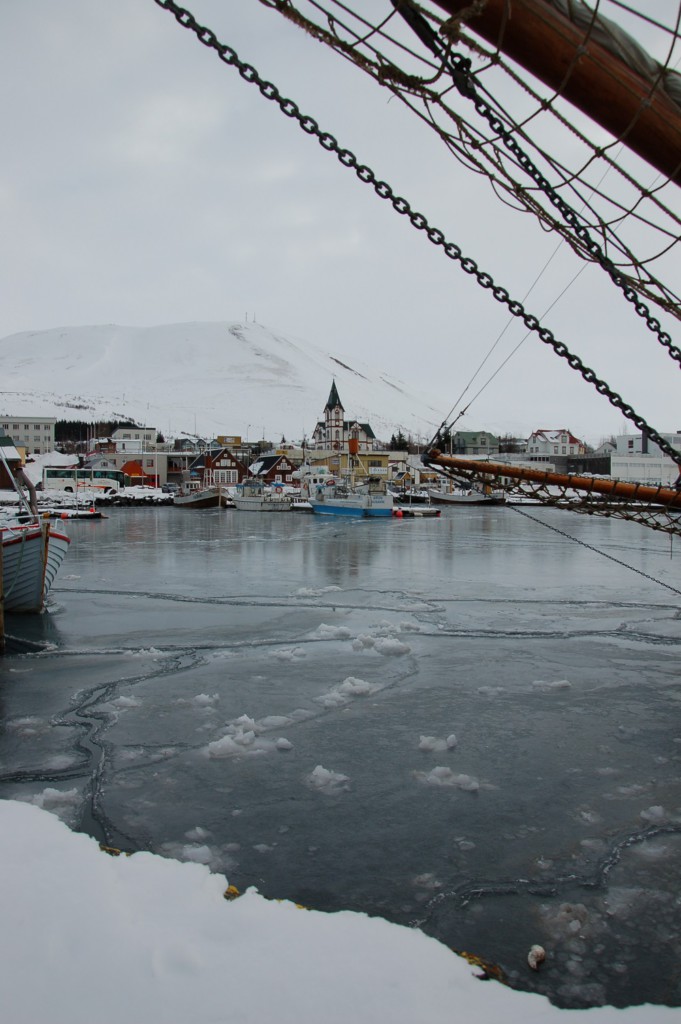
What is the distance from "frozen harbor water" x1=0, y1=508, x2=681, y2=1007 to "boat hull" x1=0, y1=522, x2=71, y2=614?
875 millimetres

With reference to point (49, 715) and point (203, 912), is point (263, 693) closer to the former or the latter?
point (49, 715)

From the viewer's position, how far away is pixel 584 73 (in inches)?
210

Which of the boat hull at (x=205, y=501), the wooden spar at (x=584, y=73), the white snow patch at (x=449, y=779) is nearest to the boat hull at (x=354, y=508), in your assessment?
the boat hull at (x=205, y=501)

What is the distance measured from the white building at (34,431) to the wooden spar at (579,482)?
5512 inches

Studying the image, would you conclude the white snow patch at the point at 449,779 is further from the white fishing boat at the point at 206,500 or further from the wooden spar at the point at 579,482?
the white fishing boat at the point at 206,500

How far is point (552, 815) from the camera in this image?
22.0ft

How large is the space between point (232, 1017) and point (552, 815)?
12.4ft

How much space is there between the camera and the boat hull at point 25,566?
1705cm

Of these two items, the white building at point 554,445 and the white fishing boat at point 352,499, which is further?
the white building at point 554,445

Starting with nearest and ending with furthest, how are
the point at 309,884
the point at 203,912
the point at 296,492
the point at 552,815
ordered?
1. the point at 203,912
2. the point at 309,884
3. the point at 552,815
4. the point at 296,492

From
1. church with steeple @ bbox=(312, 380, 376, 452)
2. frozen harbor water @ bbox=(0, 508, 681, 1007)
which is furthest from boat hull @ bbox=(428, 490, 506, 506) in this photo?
frozen harbor water @ bbox=(0, 508, 681, 1007)

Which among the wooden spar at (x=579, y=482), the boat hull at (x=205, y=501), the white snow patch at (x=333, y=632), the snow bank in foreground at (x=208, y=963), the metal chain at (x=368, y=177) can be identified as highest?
the metal chain at (x=368, y=177)

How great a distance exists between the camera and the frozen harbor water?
528 cm

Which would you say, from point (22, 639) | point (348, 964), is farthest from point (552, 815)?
point (22, 639)
